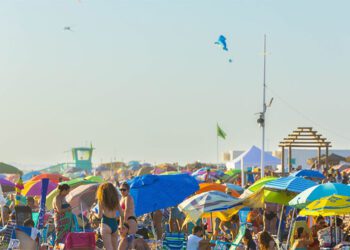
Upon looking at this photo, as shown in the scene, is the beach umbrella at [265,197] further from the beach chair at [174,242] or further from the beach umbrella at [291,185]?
the beach chair at [174,242]

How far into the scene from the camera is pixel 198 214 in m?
15.0

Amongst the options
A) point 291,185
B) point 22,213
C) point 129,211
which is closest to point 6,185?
point 22,213

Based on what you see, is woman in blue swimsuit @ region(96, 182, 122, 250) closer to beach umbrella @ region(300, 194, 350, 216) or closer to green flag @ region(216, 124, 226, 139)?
beach umbrella @ region(300, 194, 350, 216)

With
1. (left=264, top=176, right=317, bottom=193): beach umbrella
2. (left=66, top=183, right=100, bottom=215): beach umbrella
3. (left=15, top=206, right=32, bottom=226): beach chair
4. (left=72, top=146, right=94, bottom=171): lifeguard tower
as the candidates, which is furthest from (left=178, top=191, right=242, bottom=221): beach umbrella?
→ (left=72, top=146, right=94, bottom=171): lifeguard tower

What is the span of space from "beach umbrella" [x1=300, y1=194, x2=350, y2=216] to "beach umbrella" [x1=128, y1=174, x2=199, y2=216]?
3252mm

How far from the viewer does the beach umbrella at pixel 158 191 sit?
15367 millimetres

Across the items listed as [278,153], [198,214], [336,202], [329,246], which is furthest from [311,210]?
[278,153]

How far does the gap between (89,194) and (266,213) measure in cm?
371

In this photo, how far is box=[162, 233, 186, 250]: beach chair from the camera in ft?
46.5

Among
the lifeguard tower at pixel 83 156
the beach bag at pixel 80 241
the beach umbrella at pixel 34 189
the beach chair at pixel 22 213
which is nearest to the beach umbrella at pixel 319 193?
the beach bag at pixel 80 241

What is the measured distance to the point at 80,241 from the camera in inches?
470

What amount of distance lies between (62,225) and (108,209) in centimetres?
281

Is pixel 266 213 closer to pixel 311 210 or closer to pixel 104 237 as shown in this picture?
pixel 311 210

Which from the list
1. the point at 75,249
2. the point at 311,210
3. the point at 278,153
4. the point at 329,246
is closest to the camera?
the point at 75,249
